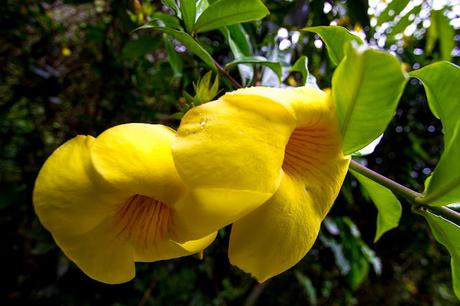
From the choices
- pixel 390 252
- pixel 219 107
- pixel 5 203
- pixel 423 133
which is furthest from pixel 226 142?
pixel 390 252

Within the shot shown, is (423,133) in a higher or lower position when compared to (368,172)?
lower

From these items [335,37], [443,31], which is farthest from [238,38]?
[443,31]

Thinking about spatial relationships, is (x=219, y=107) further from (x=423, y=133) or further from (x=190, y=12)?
(x=423, y=133)

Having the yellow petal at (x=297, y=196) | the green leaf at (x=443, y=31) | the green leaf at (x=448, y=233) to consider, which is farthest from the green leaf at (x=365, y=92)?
the green leaf at (x=443, y=31)

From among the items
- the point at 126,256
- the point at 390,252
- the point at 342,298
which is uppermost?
the point at 126,256

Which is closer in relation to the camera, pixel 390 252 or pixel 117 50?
pixel 117 50

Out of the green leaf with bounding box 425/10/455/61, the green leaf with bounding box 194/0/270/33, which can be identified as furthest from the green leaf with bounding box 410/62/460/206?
the green leaf with bounding box 425/10/455/61

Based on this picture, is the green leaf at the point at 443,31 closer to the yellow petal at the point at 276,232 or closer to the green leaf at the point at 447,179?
the green leaf at the point at 447,179
